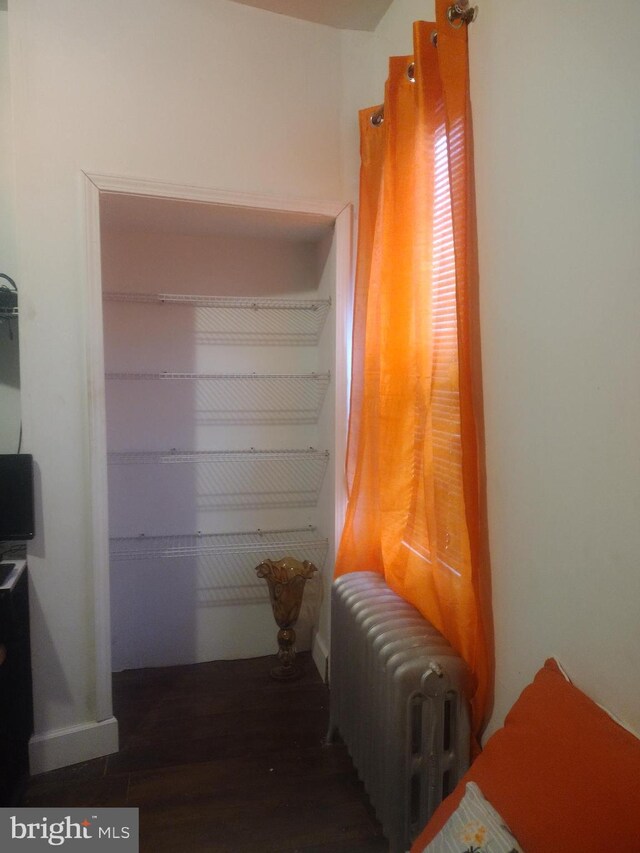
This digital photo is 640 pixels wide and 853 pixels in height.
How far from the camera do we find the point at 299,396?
283cm

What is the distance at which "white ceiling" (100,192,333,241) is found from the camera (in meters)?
2.19

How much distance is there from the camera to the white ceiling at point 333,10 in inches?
85.0

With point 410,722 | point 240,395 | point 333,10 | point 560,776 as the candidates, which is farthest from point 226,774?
point 333,10

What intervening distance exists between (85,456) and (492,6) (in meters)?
1.89

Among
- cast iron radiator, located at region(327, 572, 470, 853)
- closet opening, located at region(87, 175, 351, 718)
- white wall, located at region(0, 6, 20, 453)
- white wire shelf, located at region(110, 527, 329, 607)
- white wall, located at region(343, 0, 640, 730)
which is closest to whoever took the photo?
white wall, located at region(343, 0, 640, 730)

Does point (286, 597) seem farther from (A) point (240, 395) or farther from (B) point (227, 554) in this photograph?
(A) point (240, 395)

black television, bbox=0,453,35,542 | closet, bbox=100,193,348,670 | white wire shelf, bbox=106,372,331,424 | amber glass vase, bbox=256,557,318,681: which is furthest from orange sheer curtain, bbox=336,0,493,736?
black television, bbox=0,453,35,542

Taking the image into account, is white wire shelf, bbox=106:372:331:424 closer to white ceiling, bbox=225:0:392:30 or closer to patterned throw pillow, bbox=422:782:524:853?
white ceiling, bbox=225:0:392:30

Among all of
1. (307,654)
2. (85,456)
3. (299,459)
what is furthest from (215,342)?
(307,654)

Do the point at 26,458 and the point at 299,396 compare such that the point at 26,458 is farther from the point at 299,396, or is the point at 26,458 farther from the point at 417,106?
the point at 417,106

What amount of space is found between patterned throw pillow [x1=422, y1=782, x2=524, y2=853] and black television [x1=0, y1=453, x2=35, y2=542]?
163cm

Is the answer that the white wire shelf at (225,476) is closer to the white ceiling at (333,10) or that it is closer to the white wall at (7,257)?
the white wall at (7,257)

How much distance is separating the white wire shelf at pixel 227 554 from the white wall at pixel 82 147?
0.57 meters

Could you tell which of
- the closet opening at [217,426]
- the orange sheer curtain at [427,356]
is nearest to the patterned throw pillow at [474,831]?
the orange sheer curtain at [427,356]
